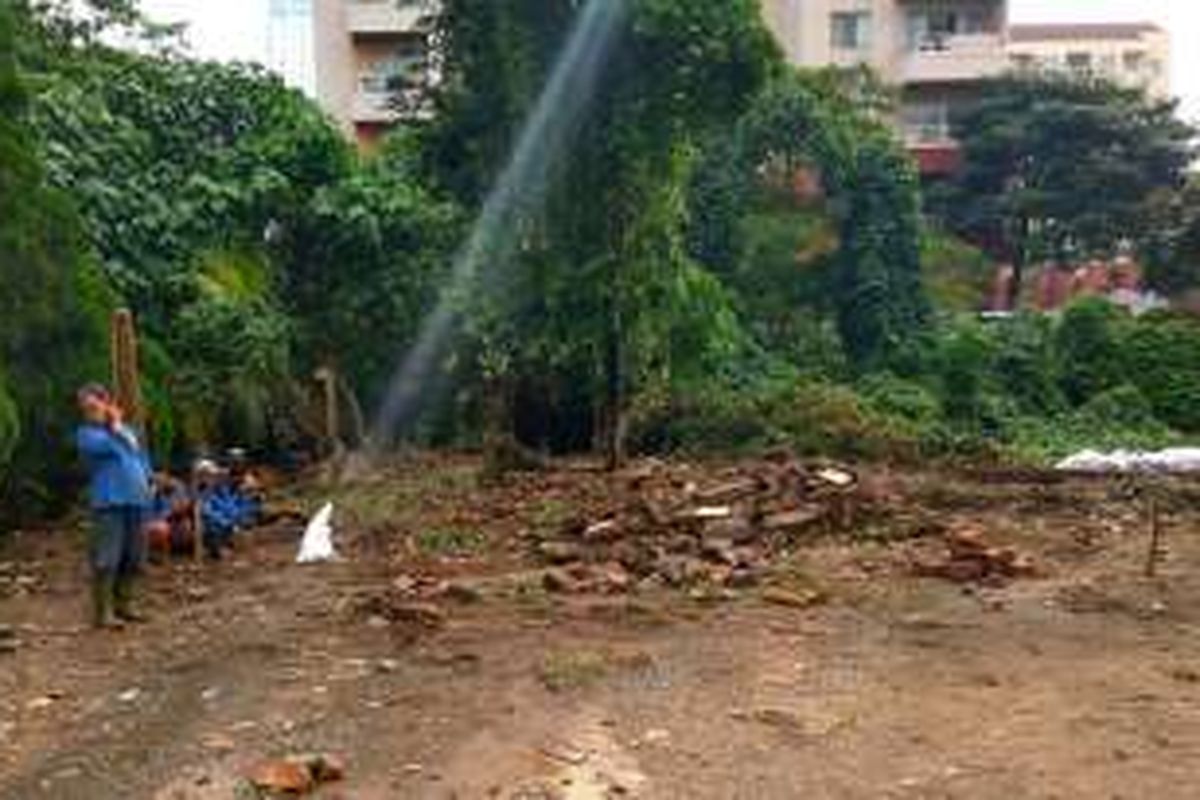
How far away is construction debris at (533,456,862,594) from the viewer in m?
13.1

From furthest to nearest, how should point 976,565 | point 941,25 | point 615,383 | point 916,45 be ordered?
point 941,25
point 916,45
point 615,383
point 976,565

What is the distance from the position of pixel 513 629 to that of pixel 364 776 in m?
3.10

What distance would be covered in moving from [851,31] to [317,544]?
42509 millimetres

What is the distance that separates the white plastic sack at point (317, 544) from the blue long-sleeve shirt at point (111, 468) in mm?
2856

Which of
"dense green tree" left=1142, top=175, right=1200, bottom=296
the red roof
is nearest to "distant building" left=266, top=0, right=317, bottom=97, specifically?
"dense green tree" left=1142, top=175, right=1200, bottom=296

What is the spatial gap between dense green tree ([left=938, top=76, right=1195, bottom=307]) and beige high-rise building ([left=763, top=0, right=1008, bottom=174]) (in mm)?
3876

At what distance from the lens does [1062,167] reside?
48312 mm

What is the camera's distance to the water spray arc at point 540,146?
21.0 metres

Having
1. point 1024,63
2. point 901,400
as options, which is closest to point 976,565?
point 901,400

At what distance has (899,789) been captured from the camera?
812 cm

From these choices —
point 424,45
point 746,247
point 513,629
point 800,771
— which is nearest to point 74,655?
point 513,629

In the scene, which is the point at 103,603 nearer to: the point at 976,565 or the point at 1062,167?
the point at 976,565

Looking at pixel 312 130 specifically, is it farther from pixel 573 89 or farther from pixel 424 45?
pixel 573 89

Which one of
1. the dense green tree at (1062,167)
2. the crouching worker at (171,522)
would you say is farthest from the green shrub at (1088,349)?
the crouching worker at (171,522)
